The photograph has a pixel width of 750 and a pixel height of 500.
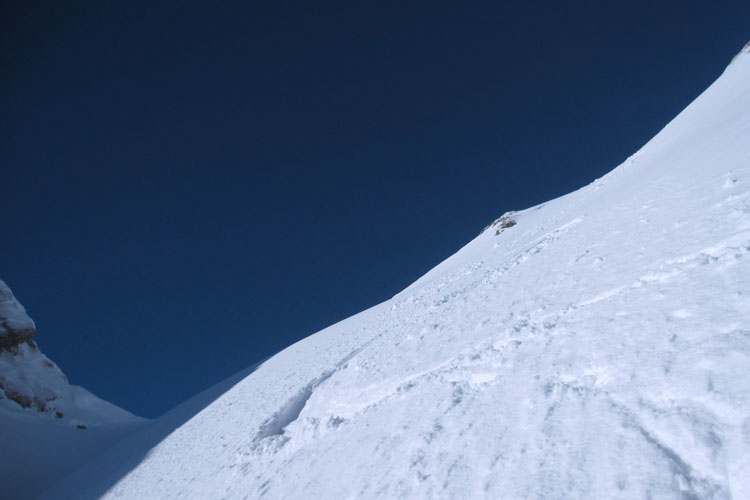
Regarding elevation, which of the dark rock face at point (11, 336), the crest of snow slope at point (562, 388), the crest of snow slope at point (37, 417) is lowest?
the crest of snow slope at point (562, 388)

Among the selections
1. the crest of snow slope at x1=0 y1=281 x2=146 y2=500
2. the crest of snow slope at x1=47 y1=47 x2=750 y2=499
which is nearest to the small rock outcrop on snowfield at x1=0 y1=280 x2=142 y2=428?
the crest of snow slope at x1=0 y1=281 x2=146 y2=500

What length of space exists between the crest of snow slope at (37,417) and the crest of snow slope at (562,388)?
687 inches

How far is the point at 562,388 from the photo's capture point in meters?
4.85

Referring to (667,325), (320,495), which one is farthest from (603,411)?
(320,495)

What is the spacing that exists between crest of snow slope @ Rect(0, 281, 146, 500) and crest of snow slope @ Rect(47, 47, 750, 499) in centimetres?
1745

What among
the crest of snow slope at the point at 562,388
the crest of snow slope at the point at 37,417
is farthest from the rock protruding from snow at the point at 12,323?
the crest of snow slope at the point at 562,388

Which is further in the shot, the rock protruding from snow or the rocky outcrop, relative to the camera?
the rock protruding from snow

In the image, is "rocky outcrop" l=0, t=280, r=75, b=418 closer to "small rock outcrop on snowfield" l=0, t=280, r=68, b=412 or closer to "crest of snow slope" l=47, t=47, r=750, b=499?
"small rock outcrop on snowfield" l=0, t=280, r=68, b=412

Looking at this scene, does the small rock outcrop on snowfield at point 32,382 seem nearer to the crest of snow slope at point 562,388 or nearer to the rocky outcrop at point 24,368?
the rocky outcrop at point 24,368

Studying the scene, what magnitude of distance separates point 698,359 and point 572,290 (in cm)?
371

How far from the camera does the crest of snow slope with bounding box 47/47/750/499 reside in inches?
139

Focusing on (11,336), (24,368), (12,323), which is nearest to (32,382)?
(24,368)

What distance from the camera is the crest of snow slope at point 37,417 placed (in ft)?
76.3

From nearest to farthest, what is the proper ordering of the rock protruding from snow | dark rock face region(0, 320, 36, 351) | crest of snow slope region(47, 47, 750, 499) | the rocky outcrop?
crest of snow slope region(47, 47, 750, 499) → the rocky outcrop → dark rock face region(0, 320, 36, 351) → the rock protruding from snow
